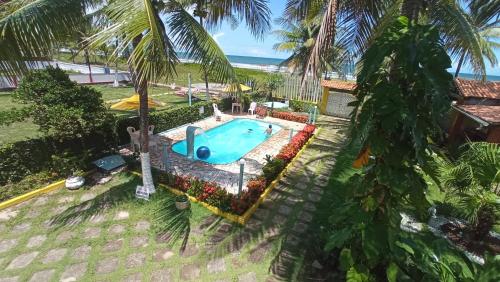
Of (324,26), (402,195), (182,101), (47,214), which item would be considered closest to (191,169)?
(47,214)

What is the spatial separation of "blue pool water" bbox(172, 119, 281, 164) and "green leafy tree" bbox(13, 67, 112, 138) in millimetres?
3956

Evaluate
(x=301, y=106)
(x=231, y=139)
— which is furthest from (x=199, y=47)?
(x=301, y=106)

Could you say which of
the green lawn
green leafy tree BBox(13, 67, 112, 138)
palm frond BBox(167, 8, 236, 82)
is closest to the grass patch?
green leafy tree BBox(13, 67, 112, 138)

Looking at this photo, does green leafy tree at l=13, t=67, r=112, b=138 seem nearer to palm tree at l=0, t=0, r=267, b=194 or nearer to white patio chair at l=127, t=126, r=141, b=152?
white patio chair at l=127, t=126, r=141, b=152

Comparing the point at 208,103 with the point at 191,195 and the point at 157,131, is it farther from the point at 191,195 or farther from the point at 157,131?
the point at 191,195

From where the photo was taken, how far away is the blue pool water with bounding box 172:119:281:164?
12225 millimetres

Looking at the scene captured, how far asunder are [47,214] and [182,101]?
1575 cm

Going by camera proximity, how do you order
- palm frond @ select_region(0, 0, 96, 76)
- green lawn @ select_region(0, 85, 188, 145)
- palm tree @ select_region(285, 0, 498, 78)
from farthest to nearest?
green lawn @ select_region(0, 85, 188, 145) < palm tree @ select_region(285, 0, 498, 78) < palm frond @ select_region(0, 0, 96, 76)

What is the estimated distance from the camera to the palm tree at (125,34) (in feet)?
13.4

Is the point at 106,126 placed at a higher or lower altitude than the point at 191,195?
higher

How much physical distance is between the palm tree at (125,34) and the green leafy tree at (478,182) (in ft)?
18.4

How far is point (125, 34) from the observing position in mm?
4277

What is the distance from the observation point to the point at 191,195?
24.4 ft

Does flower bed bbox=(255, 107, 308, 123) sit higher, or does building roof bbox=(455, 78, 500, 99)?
building roof bbox=(455, 78, 500, 99)
